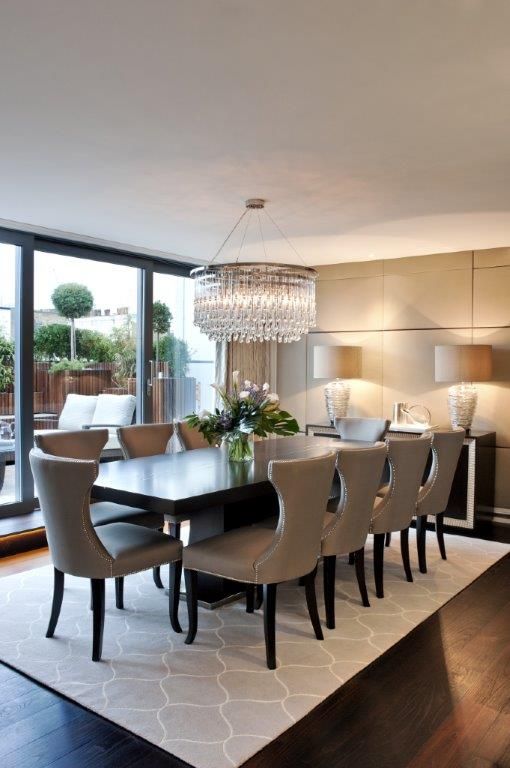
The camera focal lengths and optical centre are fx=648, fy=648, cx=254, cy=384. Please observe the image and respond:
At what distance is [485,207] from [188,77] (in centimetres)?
272

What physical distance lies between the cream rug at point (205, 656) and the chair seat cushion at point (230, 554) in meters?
0.41

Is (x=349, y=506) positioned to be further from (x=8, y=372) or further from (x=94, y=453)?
(x=8, y=372)

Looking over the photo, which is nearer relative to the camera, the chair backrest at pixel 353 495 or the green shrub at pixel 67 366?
the chair backrest at pixel 353 495

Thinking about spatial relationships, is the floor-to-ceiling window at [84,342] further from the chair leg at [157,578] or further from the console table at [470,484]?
Answer: the console table at [470,484]

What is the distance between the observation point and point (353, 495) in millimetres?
3592

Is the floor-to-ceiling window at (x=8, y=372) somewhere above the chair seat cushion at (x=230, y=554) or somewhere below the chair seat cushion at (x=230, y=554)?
above

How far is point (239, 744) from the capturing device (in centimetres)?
247

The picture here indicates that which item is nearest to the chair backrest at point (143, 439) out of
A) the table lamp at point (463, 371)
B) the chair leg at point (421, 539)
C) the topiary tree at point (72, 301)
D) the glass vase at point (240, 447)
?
the glass vase at point (240, 447)

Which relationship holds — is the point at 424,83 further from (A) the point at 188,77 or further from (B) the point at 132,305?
(B) the point at 132,305

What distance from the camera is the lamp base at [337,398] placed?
6.80m

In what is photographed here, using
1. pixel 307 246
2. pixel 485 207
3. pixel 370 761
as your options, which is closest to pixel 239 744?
pixel 370 761

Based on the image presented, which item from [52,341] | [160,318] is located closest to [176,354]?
[160,318]

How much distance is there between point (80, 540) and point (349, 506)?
1.45 m

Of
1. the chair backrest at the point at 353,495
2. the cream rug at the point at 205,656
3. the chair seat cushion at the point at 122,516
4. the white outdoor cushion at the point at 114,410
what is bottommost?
the cream rug at the point at 205,656
